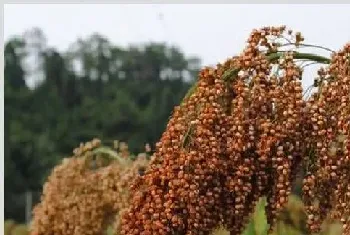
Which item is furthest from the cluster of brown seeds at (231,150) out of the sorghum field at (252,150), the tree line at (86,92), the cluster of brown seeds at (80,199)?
the tree line at (86,92)

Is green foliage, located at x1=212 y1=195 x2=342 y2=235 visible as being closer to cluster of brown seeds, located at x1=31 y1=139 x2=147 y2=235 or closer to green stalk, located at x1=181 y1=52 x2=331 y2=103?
green stalk, located at x1=181 y1=52 x2=331 y2=103

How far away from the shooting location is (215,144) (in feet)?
13.8

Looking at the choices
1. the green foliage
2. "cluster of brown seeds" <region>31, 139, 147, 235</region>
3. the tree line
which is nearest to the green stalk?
the green foliage

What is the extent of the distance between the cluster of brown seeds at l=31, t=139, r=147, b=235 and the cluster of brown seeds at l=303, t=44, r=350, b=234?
3.05m

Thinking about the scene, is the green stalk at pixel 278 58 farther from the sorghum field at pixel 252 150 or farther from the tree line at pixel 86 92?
the tree line at pixel 86 92

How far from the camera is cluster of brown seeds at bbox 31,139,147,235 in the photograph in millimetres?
7273

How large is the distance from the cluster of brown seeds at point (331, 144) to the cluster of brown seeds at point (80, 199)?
10.0ft

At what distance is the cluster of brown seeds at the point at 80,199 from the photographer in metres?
7.27

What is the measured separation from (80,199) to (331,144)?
3443mm

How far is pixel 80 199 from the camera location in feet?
24.2

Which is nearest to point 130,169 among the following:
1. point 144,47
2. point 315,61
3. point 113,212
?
point 113,212

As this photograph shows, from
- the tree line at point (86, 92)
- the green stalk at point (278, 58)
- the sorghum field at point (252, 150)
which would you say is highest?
the green stalk at point (278, 58)

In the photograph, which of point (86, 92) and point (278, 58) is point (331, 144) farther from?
point (86, 92)

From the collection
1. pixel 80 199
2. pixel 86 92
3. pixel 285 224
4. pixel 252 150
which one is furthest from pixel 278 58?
pixel 86 92
